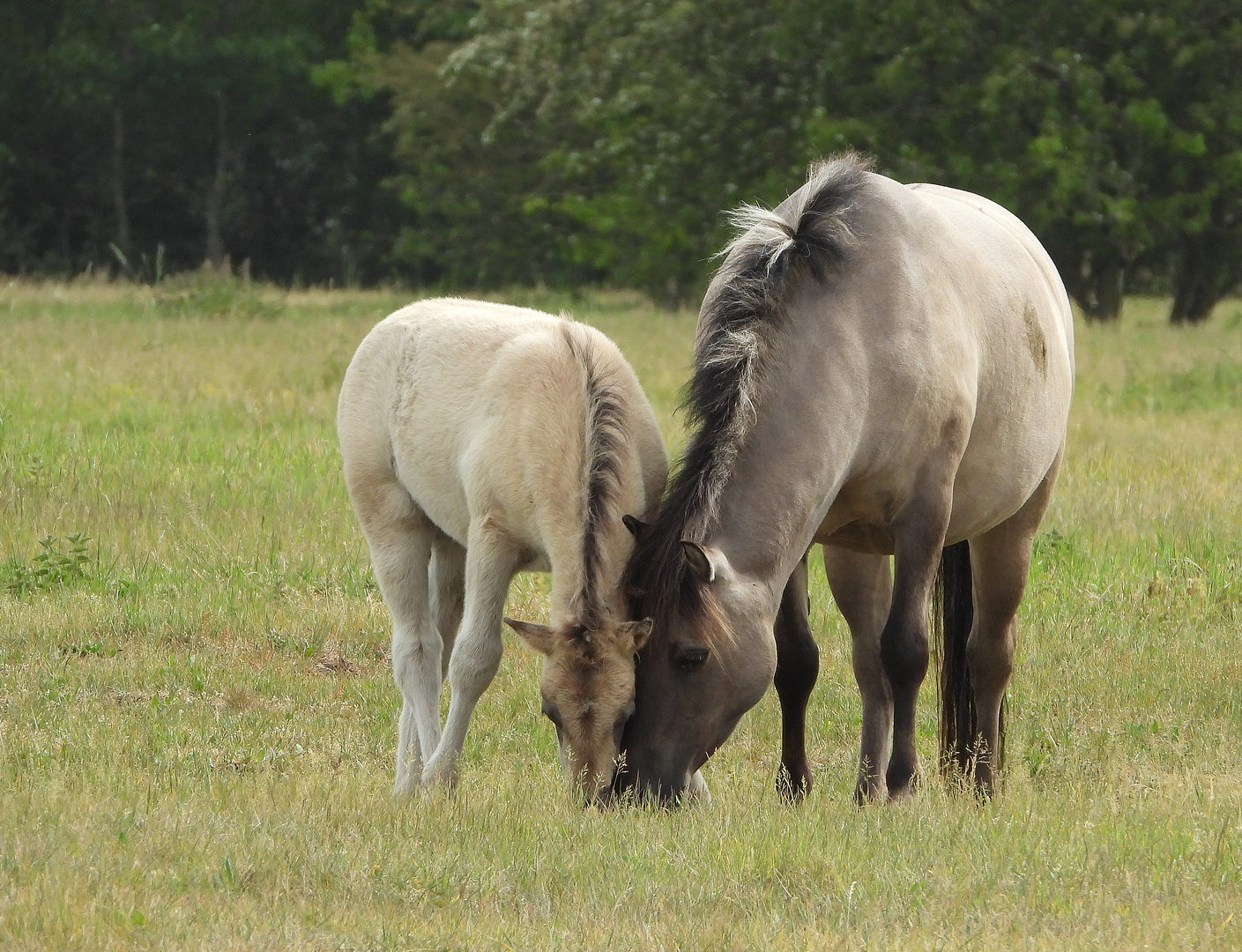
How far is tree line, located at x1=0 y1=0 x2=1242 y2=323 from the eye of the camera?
21656mm

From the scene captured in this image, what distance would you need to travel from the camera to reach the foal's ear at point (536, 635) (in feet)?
13.3

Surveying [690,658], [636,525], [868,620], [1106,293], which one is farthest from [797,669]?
[1106,293]

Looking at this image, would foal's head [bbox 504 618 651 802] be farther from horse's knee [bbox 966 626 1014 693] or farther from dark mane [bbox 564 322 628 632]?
horse's knee [bbox 966 626 1014 693]

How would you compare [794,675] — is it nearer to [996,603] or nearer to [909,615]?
[909,615]

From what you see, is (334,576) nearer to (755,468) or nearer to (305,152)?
(755,468)

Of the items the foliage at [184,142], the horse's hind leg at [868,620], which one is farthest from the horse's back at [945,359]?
the foliage at [184,142]

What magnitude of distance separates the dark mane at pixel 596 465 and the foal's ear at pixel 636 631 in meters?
0.08

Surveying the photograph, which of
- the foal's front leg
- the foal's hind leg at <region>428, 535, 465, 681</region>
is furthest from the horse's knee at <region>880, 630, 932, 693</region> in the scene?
the foal's hind leg at <region>428, 535, 465, 681</region>

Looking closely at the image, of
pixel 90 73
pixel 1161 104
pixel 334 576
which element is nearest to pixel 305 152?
pixel 90 73

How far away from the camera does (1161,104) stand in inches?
872

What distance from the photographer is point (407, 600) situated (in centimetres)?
523

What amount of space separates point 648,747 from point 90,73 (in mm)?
37897

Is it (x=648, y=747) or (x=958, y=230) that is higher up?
(x=958, y=230)

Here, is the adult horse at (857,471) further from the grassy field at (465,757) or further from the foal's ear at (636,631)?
the grassy field at (465,757)
